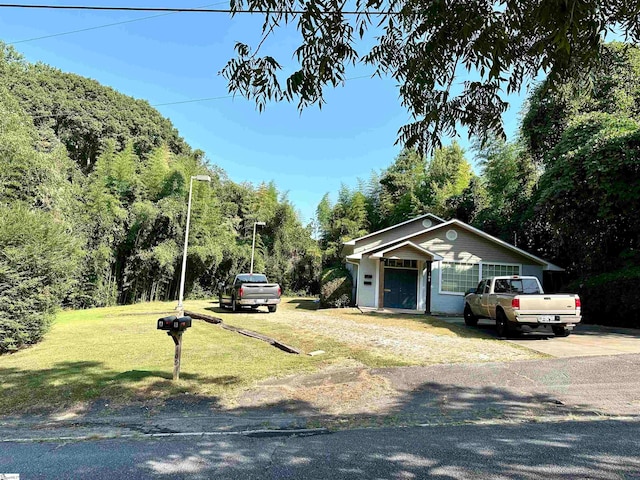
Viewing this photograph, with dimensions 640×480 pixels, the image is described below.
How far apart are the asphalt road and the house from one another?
14208mm

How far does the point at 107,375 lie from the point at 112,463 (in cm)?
404

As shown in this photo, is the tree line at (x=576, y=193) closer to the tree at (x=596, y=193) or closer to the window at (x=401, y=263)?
the tree at (x=596, y=193)

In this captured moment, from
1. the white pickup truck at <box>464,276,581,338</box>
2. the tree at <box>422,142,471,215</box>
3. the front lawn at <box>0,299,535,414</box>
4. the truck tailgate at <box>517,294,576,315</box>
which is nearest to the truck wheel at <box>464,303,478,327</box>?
the front lawn at <box>0,299,535,414</box>

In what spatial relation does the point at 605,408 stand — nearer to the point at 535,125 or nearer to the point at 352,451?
the point at 352,451

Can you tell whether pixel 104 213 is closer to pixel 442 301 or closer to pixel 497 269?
pixel 442 301

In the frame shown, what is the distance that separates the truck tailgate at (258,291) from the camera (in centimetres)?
1703

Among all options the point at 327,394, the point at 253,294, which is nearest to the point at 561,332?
the point at 327,394

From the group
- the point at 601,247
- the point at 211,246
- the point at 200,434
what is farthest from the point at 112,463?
the point at 211,246

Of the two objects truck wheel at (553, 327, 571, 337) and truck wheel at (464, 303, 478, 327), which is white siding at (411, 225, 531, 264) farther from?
truck wheel at (553, 327, 571, 337)

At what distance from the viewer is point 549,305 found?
9828 mm

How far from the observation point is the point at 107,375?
22.6 feet

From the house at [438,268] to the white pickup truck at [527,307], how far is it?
6536 millimetres

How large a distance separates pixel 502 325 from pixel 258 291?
10172 millimetres

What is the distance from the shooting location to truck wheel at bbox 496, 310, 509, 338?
412 inches
